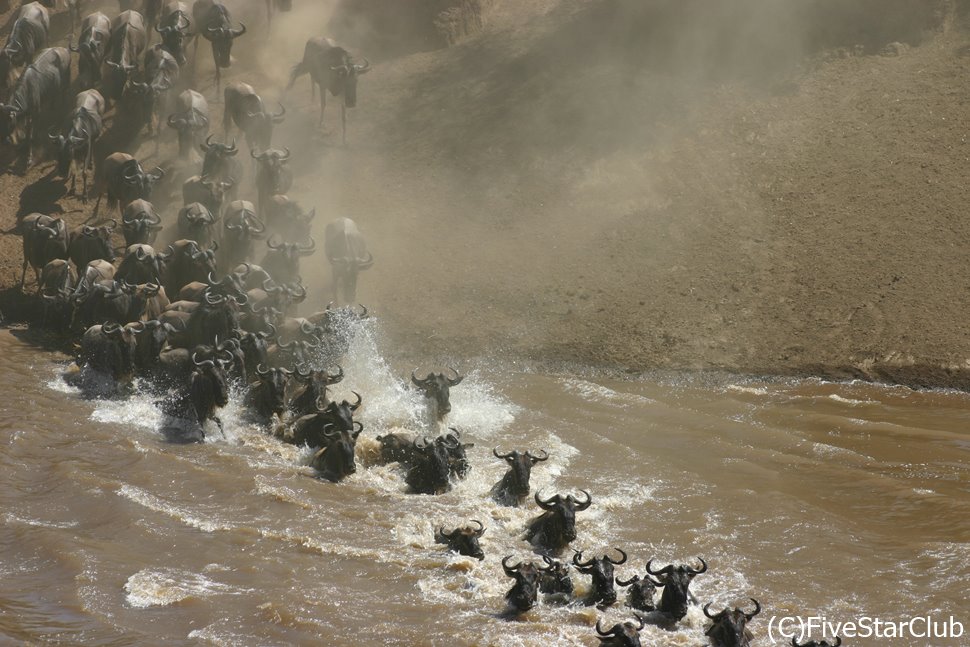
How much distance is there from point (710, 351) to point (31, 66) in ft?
56.2

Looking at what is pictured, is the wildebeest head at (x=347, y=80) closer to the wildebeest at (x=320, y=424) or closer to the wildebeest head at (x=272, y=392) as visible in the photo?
the wildebeest head at (x=272, y=392)

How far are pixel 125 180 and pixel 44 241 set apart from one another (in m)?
2.36

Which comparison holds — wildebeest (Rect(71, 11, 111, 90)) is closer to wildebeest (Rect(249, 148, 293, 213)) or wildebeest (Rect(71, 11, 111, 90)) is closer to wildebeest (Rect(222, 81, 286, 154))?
wildebeest (Rect(222, 81, 286, 154))

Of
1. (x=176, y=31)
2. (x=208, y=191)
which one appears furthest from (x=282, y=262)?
(x=176, y=31)

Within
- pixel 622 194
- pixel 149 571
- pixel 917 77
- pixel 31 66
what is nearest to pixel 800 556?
pixel 149 571

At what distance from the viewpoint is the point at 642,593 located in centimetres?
1152

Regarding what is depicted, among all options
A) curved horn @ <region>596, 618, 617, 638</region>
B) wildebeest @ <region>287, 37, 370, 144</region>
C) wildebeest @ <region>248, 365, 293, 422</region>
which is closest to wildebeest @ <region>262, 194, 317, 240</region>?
wildebeest @ <region>287, 37, 370, 144</region>

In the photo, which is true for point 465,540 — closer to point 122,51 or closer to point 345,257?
point 345,257

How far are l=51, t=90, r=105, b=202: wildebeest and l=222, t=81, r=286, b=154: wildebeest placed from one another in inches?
119

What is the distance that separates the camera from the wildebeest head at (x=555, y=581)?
11.7 meters

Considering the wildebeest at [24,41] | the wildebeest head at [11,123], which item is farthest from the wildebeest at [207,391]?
the wildebeest at [24,41]

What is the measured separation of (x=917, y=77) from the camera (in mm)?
26766

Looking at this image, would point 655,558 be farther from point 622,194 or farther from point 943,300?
point 622,194

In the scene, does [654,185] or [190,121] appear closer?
[190,121]
